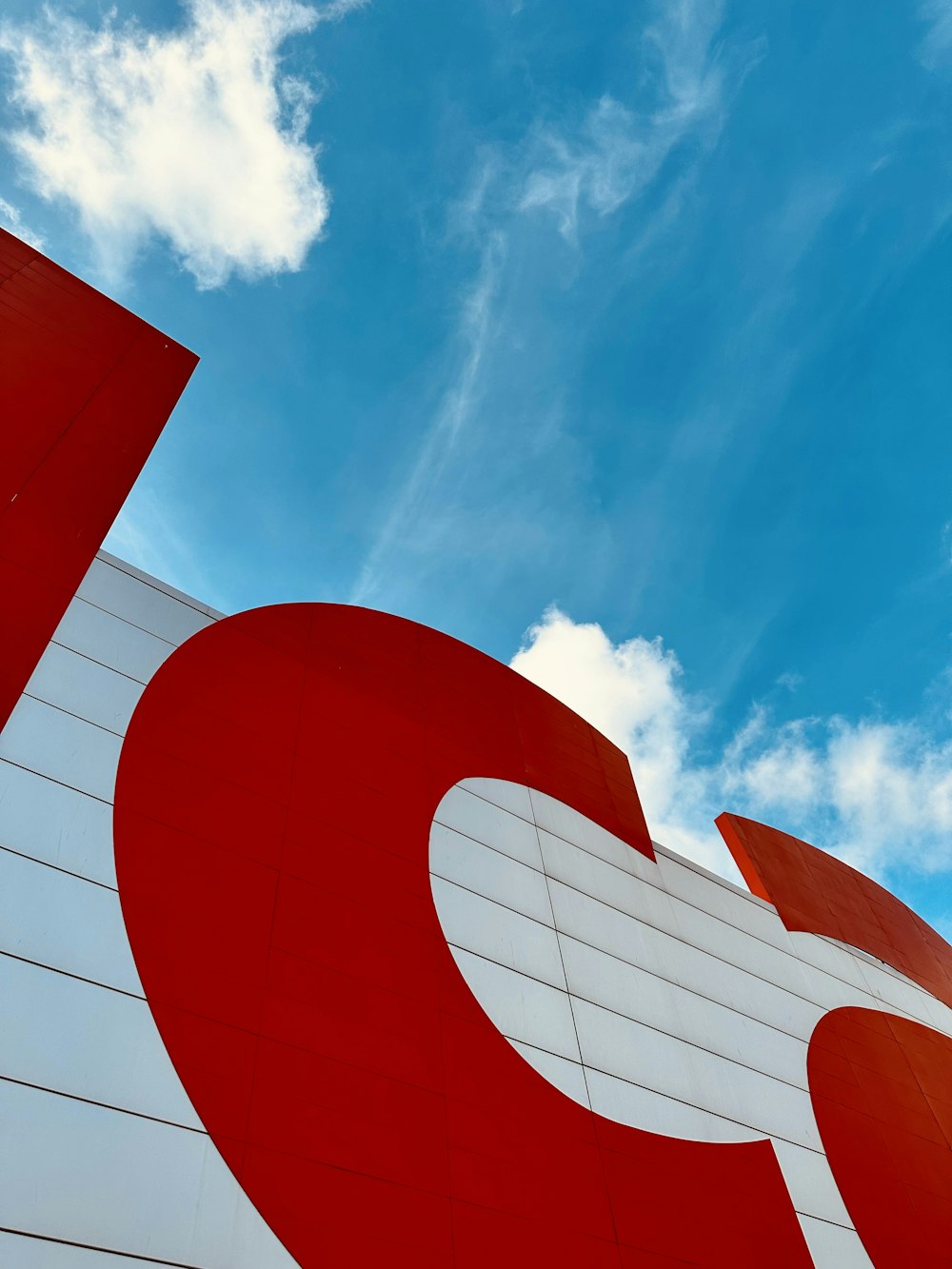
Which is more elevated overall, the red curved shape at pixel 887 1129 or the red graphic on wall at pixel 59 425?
the red graphic on wall at pixel 59 425

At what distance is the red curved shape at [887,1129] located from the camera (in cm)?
907

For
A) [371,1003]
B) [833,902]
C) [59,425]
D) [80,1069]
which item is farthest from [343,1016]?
[833,902]

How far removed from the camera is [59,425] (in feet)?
27.6

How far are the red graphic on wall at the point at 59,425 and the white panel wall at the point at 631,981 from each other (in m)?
4.70

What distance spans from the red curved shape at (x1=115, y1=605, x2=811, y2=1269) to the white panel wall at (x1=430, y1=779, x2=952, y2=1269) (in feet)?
1.06

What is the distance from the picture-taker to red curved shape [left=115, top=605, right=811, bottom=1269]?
5398 millimetres

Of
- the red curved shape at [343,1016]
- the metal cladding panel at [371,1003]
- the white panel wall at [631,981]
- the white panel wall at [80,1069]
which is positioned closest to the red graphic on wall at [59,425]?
the metal cladding panel at [371,1003]

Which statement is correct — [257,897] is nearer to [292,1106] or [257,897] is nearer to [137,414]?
[292,1106]

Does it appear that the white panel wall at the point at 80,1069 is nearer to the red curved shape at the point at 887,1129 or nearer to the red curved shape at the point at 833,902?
the red curved shape at the point at 887,1129

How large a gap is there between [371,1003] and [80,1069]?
2.43 meters

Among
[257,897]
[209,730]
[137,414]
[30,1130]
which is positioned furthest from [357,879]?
[137,414]

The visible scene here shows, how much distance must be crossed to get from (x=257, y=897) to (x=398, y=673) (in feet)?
13.9

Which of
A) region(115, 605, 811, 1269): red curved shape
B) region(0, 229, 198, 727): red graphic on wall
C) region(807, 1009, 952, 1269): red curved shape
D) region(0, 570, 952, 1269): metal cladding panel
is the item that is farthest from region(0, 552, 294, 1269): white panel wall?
region(807, 1009, 952, 1269): red curved shape

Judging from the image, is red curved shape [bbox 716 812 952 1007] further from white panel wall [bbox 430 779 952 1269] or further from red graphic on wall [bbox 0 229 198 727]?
red graphic on wall [bbox 0 229 198 727]
